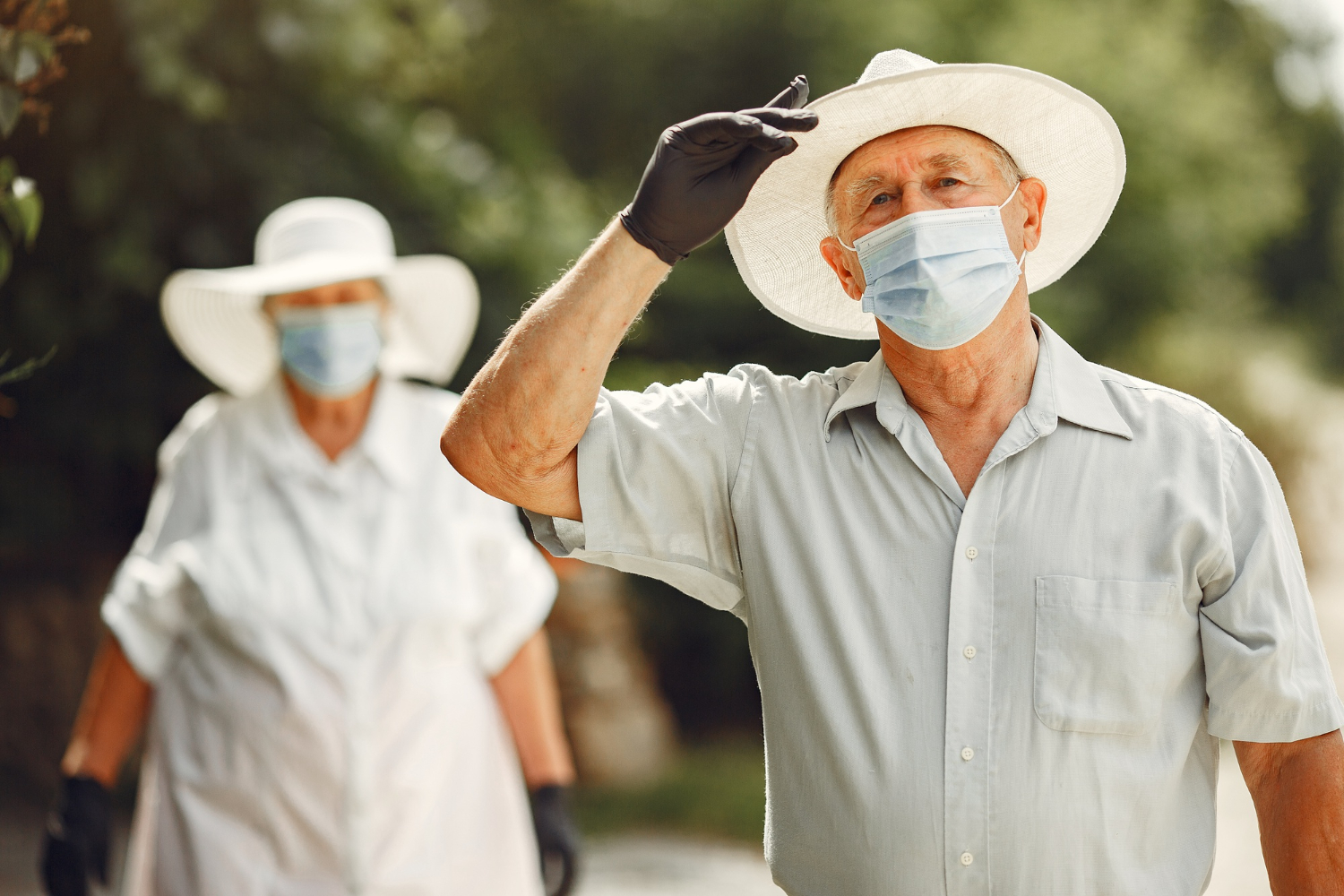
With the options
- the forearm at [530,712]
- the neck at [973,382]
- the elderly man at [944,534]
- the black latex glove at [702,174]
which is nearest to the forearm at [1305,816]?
the elderly man at [944,534]

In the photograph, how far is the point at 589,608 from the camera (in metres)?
7.56

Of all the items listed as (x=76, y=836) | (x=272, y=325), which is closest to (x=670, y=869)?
(x=76, y=836)

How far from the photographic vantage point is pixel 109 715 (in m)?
3.71

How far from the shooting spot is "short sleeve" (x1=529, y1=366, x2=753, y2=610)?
78.7 inches

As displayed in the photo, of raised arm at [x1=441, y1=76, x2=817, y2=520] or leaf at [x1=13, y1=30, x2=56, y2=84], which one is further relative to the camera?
leaf at [x1=13, y1=30, x2=56, y2=84]

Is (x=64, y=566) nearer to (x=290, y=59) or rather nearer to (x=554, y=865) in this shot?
(x=290, y=59)

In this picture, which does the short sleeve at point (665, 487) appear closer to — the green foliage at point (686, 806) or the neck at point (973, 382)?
the neck at point (973, 382)

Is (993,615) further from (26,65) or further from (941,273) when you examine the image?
(26,65)

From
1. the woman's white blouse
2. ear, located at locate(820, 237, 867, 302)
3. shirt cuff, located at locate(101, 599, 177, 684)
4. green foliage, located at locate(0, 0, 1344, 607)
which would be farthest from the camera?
green foliage, located at locate(0, 0, 1344, 607)

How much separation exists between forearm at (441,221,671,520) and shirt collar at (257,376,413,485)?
1.89 meters

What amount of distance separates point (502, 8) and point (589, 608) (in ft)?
18.4

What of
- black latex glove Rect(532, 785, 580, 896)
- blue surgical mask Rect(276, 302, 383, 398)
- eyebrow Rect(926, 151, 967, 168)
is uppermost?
eyebrow Rect(926, 151, 967, 168)

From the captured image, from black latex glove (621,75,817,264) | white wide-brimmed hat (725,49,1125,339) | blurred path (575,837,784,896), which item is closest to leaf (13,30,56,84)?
black latex glove (621,75,817,264)

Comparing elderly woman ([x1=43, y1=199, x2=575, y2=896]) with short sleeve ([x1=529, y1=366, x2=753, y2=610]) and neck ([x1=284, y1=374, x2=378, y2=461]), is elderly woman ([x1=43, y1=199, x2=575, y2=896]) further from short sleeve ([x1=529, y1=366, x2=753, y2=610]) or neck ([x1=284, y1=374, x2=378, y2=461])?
short sleeve ([x1=529, y1=366, x2=753, y2=610])
